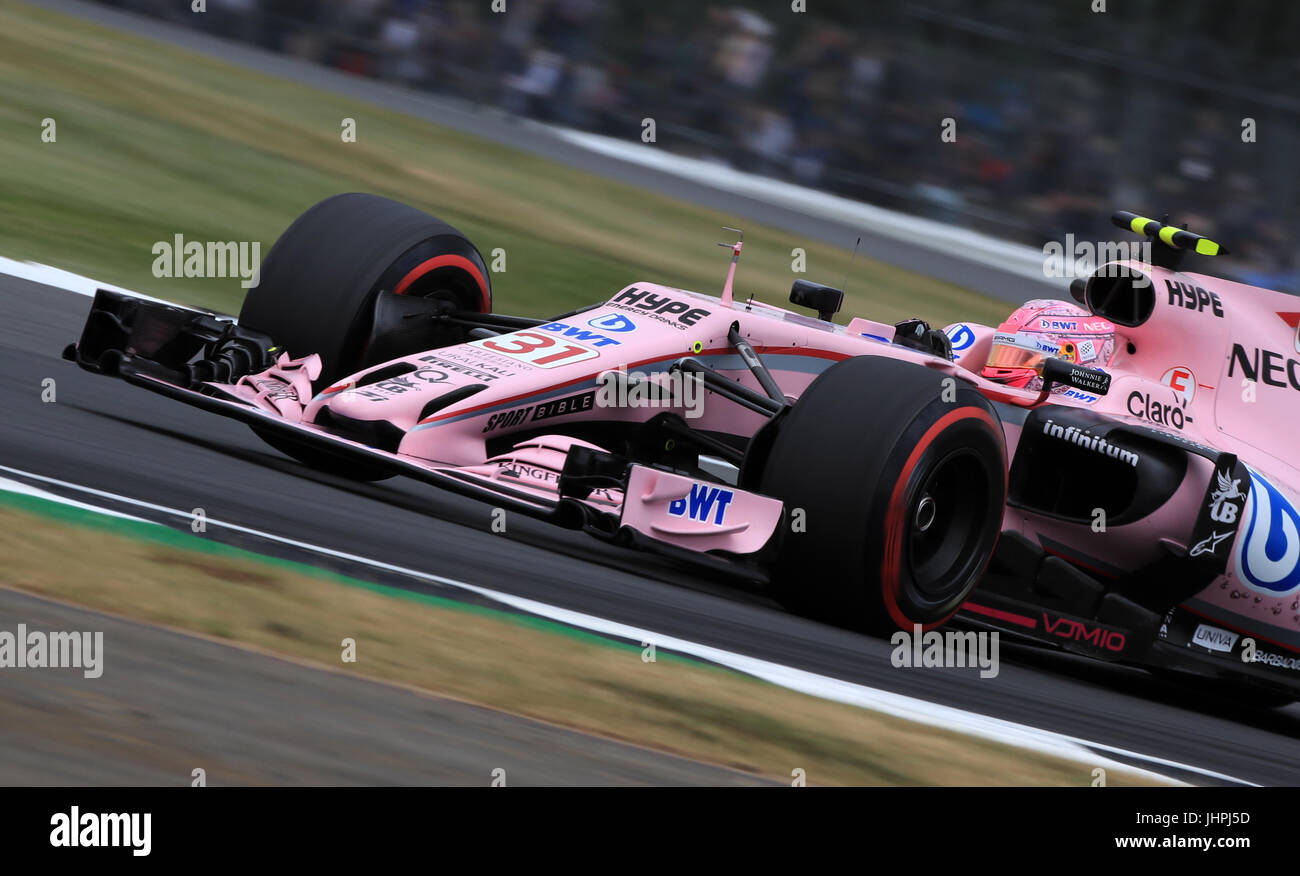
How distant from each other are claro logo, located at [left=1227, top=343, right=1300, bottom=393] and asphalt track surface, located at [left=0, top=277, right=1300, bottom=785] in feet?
4.83

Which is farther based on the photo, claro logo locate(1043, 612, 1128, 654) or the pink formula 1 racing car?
claro logo locate(1043, 612, 1128, 654)

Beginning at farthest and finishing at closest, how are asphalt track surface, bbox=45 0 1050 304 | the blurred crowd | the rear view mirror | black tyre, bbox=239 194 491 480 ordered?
the blurred crowd
asphalt track surface, bbox=45 0 1050 304
the rear view mirror
black tyre, bbox=239 194 491 480

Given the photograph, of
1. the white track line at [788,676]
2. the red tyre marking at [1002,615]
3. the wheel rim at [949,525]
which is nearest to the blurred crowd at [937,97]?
the red tyre marking at [1002,615]

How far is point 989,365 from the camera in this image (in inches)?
292

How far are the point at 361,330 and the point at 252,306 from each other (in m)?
0.51

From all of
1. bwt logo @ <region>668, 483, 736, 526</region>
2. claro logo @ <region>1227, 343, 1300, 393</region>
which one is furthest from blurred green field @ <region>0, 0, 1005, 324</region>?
claro logo @ <region>1227, 343, 1300, 393</region>

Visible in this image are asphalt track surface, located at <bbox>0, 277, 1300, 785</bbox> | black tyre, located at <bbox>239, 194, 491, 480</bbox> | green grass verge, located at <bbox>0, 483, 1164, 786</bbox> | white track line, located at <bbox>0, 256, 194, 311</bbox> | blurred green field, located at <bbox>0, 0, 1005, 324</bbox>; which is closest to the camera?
green grass verge, located at <bbox>0, 483, 1164, 786</bbox>

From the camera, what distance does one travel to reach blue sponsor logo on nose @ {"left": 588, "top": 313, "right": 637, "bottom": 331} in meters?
6.19

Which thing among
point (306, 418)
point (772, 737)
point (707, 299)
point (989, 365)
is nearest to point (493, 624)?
point (772, 737)

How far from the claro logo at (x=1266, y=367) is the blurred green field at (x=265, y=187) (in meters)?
5.88

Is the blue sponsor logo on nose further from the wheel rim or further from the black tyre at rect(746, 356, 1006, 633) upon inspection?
the wheel rim

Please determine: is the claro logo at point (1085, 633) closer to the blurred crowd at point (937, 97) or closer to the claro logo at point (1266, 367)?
Answer: the claro logo at point (1266, 367)

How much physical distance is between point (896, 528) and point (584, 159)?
39.3 feet

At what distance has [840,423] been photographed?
5.55 meters
